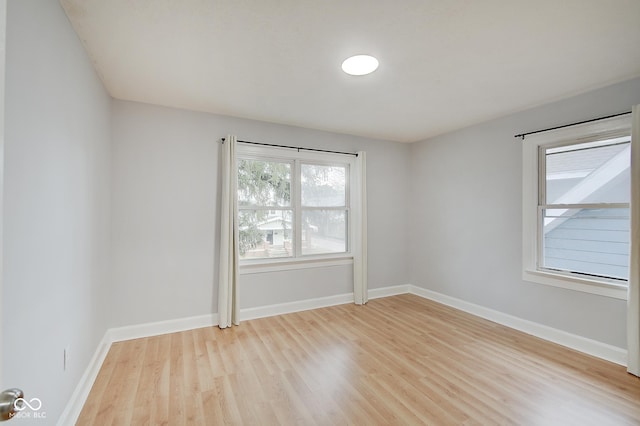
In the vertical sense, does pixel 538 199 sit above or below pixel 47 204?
above

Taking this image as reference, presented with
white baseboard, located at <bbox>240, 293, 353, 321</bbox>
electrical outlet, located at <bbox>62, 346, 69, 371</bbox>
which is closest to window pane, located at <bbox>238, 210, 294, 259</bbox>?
white baseboard, located at <bbox>240, 293, 353, 321</bbox>

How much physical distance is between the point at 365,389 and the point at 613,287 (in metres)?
2.43

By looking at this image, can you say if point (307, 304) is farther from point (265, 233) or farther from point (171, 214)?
point (171, 214)

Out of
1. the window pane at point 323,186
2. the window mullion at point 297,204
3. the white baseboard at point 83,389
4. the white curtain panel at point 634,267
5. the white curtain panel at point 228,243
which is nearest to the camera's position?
the white baseboard at point 83,389

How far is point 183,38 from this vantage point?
2.00 meters

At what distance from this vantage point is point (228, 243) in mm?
3410

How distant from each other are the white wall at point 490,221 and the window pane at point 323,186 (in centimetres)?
129

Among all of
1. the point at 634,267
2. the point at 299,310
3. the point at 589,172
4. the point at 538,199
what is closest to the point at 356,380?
the point at 299,310

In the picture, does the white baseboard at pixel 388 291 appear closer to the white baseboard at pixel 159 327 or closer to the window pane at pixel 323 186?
the window pane at pixel 323 186

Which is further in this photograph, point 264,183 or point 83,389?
point 264,183

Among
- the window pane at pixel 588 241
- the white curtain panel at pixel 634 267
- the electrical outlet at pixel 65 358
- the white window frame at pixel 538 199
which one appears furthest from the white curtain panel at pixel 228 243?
the white curtain panel at pixel 634 267

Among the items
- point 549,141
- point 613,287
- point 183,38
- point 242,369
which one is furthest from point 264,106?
point 613,287

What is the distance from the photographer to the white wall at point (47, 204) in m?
1.23

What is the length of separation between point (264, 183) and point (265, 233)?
26.0 inches
